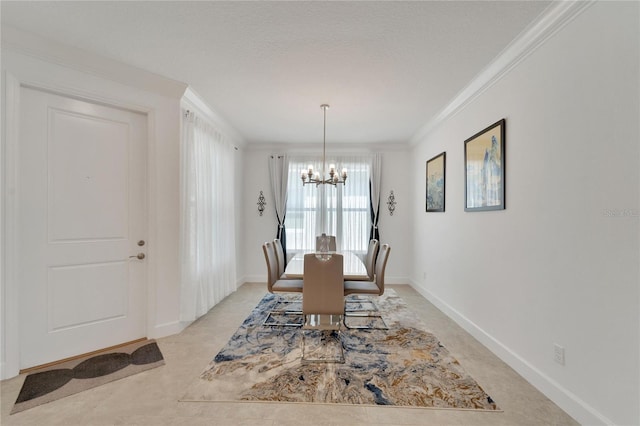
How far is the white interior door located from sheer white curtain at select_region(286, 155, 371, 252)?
2.80 metres

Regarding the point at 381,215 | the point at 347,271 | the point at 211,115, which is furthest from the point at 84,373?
the point at 381,215

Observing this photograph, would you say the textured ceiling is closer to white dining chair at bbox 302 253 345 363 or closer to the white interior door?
the white interior door

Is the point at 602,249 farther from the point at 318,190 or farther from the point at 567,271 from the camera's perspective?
the point at 318,190

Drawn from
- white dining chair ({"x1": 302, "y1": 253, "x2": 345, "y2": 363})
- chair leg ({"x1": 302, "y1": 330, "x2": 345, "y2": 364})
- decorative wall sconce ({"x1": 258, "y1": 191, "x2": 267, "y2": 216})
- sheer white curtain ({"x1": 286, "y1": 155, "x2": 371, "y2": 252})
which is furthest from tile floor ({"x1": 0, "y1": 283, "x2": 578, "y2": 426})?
decorative wall sconce ({"x1": 258, "y1": 191, "x2": 267, "y2": 216})

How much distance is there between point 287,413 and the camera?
5.85ft

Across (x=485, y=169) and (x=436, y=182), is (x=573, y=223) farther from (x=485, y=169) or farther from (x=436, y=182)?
(x=436, y=182)

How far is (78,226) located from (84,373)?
121 centimetres

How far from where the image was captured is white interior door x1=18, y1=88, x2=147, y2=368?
222 centimetres

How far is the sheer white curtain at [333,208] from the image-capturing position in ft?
17.1

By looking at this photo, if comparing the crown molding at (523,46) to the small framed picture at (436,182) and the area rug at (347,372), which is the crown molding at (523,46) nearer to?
the small framed picture at (436,182)

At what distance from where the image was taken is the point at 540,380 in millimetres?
1992

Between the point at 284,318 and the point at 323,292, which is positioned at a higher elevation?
the point at 323,292

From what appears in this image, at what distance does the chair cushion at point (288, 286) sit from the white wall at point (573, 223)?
193 centimetres

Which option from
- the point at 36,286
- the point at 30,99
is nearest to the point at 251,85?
the point at 30,99
